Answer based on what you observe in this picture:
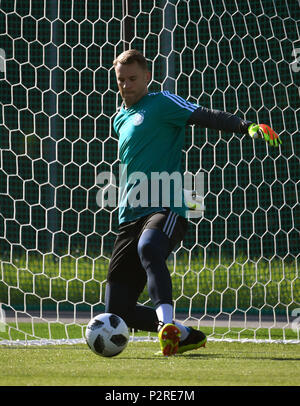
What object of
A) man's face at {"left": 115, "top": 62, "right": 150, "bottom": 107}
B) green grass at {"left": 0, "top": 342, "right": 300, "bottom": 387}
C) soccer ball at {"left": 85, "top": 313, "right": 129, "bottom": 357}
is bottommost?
green grass at {"left": 0, "top": 342, "right": 300, "bottom": 387}

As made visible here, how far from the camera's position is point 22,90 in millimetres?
7988

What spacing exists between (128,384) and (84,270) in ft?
13.1

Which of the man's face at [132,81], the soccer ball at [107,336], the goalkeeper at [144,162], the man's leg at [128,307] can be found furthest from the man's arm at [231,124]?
the soccer ball at [107,336]

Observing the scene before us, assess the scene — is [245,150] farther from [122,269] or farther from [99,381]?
[99,381]

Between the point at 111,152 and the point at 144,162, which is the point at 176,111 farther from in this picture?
the point at 111,152

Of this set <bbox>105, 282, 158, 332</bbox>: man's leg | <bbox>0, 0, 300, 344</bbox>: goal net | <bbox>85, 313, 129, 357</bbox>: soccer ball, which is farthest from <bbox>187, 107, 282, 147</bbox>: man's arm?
<bbox>0, 0, 300, 344</bbox>: goal net

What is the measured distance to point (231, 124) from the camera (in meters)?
4.85

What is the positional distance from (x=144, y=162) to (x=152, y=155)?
0.06 m

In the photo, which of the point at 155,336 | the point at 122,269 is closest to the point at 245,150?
the point at 155,336

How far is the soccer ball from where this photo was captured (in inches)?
180

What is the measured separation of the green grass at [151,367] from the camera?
3.91 meters

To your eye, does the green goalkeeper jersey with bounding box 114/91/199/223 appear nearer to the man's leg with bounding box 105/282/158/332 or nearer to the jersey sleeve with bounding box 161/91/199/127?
the jersey sleeve with bounding box 161/91/199/127

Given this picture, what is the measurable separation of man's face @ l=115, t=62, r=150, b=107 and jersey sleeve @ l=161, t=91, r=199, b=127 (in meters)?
0.17
